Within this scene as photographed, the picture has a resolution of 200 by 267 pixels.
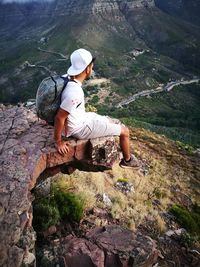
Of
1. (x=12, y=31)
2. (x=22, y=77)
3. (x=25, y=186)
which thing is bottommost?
(x=12, y=31)

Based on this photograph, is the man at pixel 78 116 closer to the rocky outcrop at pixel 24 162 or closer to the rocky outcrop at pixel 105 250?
the rocky outcrop at pixel 24 162

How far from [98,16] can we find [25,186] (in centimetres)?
14961

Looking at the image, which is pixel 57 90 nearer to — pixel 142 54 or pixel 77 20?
pixel 142 54

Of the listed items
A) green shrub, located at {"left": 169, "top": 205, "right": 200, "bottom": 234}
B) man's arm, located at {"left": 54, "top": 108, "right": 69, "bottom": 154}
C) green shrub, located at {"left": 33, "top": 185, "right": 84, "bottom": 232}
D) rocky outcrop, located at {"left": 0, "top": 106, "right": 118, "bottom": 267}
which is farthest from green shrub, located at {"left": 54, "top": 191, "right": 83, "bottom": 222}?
green shrub, located at {"left": 169, "top": 205, "right": 200, "bottom": 234}

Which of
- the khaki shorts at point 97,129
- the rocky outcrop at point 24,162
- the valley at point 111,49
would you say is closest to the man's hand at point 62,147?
the rocky outcrop at point 24,162

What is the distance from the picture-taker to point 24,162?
6762 millimetres

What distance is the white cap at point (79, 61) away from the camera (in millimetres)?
6637

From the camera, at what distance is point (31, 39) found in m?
154

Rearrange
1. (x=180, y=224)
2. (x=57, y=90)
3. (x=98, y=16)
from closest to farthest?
(x=57, y=90) < (x=180, y=224) < (x=98, y=16)

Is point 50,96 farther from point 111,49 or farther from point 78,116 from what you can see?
point 111,49

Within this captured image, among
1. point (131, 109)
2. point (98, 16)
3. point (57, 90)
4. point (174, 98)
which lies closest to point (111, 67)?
point (174, 98)

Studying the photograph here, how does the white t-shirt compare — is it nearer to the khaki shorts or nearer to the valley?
the khaki shorts

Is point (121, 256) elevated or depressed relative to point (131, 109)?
elevated

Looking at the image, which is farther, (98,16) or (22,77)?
(98,16)
